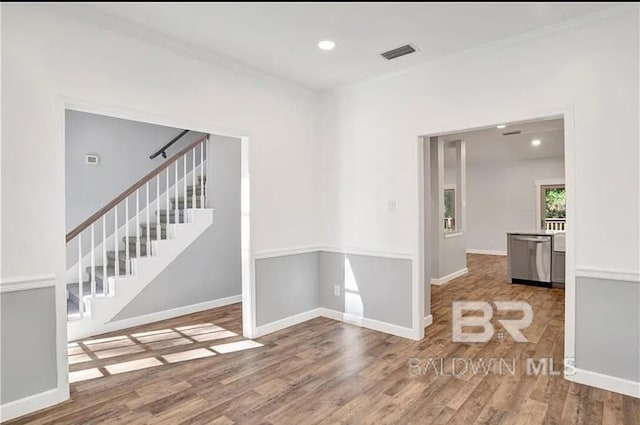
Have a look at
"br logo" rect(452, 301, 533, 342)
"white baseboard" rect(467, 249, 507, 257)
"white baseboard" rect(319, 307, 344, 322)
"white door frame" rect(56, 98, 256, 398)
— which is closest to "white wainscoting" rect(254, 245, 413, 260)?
"white door frame" rect(56, 98, 256, 398)

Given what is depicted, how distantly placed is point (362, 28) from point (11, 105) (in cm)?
255

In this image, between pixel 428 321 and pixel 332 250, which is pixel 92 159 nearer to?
pixel 332 250

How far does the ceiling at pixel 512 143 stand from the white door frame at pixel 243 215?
155 inches

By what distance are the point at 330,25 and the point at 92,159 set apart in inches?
163

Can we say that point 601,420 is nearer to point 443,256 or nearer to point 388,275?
point 388,275

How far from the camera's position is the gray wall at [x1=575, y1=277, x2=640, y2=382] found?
2.63 meters

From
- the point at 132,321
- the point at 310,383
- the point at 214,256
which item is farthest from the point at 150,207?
the point at 310,383

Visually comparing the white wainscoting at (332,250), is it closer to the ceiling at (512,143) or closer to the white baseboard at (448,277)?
the white baseboard at (448,277)

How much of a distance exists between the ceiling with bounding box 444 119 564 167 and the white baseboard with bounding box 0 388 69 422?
6003 millimetres

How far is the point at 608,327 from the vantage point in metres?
2.73

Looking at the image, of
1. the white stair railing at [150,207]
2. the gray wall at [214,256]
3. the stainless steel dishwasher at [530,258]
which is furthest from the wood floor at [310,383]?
the stainless steel dishwasher at [530,258]

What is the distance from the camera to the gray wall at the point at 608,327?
2633 millimetres

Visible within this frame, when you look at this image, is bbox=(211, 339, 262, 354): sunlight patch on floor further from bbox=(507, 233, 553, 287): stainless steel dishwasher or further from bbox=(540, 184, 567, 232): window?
bbox=(540, 184, 567, 232): window

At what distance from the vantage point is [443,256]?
662 centimetres
